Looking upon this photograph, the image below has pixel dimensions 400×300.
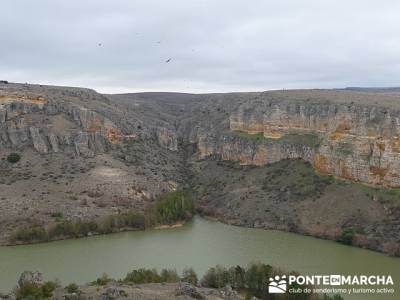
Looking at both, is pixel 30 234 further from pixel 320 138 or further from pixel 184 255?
pixel 320 138

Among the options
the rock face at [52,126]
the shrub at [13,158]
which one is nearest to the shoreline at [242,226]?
the rock face at [52,126]

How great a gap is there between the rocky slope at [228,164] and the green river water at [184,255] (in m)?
2.52

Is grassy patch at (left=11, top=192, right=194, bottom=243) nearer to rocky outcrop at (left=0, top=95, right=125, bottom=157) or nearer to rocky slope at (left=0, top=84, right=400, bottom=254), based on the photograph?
A: rocky slope at (left=0, top=84, right=400, bottom=254)

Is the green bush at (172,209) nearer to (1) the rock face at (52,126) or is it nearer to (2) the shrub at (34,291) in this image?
(1) the rock face at (52,126)

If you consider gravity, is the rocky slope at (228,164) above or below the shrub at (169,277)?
above

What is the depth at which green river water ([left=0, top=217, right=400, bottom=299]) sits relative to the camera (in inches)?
1313

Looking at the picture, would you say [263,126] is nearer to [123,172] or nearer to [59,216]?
[123,172]

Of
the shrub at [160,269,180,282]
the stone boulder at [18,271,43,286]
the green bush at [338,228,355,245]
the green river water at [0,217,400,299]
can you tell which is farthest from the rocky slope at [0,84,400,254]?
the stone boulder at [18,271,43,286]

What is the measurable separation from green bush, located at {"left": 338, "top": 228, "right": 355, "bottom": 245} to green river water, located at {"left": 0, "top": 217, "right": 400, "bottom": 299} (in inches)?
20.2

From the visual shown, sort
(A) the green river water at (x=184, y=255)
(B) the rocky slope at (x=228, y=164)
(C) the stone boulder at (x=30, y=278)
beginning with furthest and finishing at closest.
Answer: (B) the rocky slope at (x=228, y=164), (A) the green river water at (x=184, y=255), (C) the stone boulder at (x=30, y=278)

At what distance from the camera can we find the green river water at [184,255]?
33344 mm

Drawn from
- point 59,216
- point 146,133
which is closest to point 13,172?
point 59,216

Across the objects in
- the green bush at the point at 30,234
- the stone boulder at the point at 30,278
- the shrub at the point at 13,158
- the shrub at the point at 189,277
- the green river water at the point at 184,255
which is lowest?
the green river water at the point at 184,255

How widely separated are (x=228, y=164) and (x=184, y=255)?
79.1 ft
